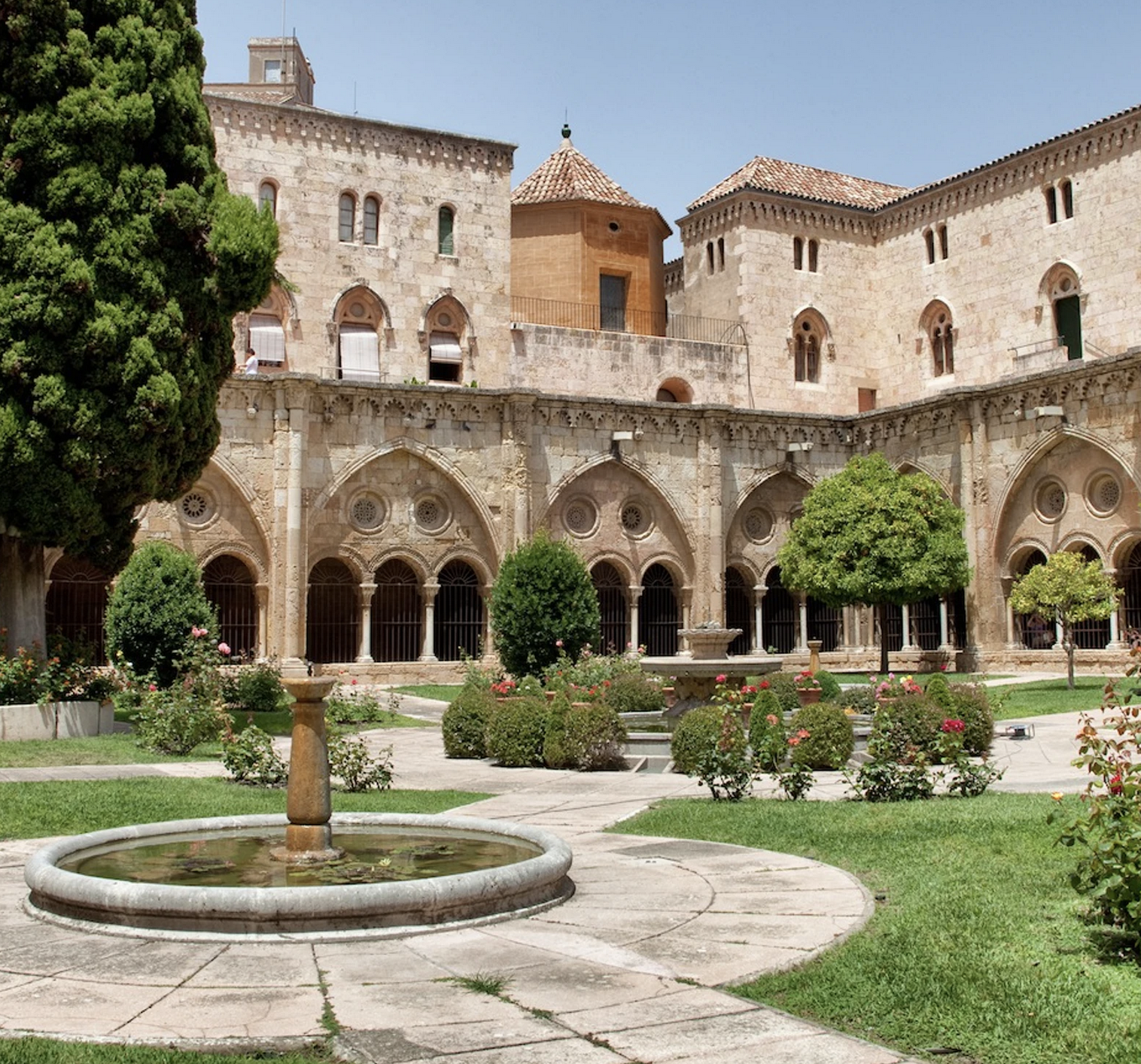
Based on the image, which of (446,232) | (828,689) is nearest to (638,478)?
(446,232)

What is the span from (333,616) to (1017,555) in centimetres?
1542

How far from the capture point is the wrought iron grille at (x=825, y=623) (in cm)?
3356

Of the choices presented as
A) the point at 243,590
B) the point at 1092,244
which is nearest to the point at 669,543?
the point at 243,590

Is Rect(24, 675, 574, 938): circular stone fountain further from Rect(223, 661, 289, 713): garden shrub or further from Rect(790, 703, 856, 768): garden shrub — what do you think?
Rect(223, 661, 289, 713): garden shrub

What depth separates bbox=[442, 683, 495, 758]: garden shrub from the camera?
1528cm

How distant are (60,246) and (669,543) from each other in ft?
60.1

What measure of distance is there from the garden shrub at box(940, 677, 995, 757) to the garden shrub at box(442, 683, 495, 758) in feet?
17.1

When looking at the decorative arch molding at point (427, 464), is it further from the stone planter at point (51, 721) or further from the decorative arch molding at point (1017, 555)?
the stone planter at point (51, 721)

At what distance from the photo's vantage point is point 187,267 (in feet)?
57.1

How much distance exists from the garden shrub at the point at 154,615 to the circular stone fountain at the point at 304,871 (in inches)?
520

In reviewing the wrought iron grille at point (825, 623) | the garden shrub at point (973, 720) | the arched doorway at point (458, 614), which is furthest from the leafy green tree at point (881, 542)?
the garden shrub at point (973, 720)

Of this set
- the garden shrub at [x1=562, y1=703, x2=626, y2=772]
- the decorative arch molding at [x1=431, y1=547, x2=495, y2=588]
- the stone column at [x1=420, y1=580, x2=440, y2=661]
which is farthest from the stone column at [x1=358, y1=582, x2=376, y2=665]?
the garden shrub at [x1=562, y1=703, x2=626, y2=772]

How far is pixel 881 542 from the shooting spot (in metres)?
27.0

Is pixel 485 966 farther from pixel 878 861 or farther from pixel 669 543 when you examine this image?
pixel 669 543
